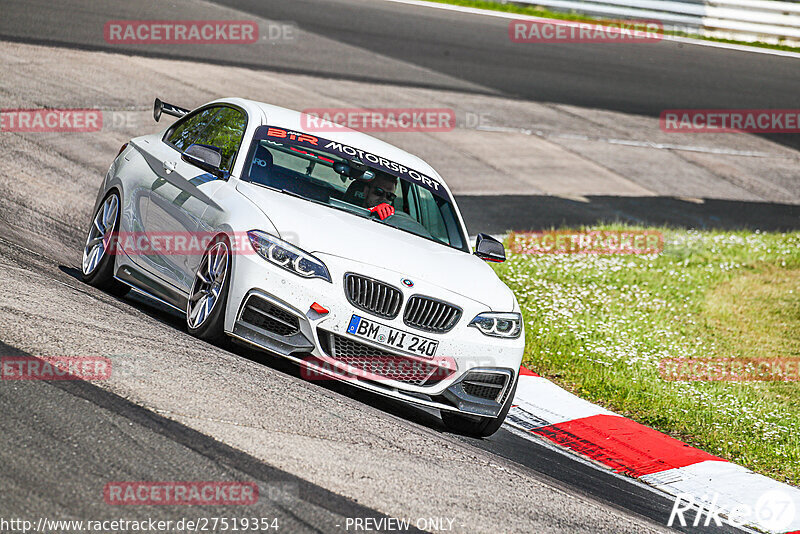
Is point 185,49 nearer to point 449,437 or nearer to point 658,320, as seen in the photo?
point 658,320

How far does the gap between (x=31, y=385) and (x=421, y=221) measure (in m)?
3.58

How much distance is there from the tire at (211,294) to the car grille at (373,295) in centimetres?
75

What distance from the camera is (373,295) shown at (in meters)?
6.17

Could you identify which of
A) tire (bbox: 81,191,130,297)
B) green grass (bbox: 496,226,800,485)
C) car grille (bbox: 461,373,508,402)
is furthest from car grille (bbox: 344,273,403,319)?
green grass (bbox: 496,226,800,485)

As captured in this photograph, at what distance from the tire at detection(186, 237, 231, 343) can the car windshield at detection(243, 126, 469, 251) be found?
2.69ft

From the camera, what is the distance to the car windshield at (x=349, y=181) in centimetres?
720

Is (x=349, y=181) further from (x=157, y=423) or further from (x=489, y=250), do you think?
(x=157, y=423)

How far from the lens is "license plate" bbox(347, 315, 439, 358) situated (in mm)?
6062

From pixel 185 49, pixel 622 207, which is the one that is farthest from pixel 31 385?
pixel 185 49

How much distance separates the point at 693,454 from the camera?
735 cm

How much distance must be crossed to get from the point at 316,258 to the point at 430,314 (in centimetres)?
78

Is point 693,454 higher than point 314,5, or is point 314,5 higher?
point 314,5

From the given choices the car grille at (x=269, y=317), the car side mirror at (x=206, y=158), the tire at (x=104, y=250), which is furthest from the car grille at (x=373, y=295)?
the tire at (x=104, y=250)

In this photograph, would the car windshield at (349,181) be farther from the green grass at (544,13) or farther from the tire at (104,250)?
the green grass at (544,13)
